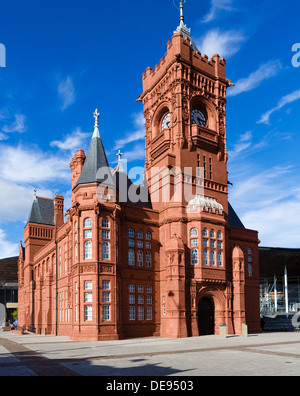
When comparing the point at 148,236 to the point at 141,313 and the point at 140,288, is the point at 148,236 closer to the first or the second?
the point at 140,288

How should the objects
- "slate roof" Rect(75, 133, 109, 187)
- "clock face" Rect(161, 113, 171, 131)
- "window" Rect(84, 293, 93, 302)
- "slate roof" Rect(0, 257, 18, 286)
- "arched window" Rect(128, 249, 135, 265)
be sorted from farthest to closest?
"slate roof" Rect(0, 257, 18, 286), "clock face" Rect(161, 113, 171, 131), "arched window" Rect(128, 249, 135, 265), "slate roof" Rect(75, 133, 109, 187), "window" Rect(84, 293, 93, 302)

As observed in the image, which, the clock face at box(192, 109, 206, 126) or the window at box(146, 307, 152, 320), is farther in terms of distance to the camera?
the clock face at box(192, 109, 206, 126)

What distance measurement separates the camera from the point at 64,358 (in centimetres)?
2266

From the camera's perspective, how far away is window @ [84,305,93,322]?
36188mm

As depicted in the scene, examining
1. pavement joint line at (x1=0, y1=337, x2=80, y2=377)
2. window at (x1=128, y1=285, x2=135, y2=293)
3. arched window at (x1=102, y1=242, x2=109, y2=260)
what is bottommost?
pavement joint line at (x1=0, y1=337, x2=80, y2=377)

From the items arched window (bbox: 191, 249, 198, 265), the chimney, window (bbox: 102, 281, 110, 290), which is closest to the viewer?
window (bbox: 102, 281, 110, 290)

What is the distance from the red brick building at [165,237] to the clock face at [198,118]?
0.13 m

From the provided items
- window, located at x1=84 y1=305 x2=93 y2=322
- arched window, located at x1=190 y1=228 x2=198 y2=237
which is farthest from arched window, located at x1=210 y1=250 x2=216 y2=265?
window, located at x1=84 y1=305 x2=93 y2=322

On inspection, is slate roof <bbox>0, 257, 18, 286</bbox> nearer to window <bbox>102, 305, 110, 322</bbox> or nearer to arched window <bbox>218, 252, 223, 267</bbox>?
window <bbox>102, 305, 110, 322</bbox>

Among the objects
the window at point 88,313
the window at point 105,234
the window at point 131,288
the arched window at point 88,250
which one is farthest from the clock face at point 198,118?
the window at point 88,313

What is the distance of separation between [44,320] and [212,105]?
35.7 meters

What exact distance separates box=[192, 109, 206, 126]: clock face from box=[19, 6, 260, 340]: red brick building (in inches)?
5.1

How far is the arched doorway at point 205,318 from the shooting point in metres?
42.8
